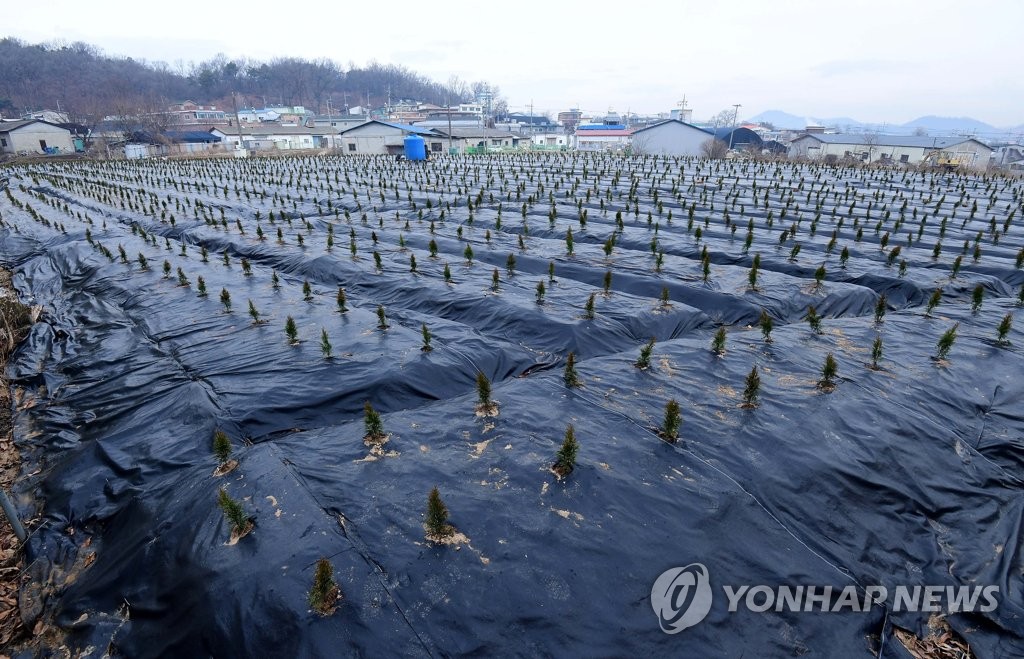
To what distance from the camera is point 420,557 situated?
3.34m

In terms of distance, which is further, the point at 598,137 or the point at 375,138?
the point at 598,137

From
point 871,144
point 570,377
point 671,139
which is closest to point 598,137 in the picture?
point 671,139

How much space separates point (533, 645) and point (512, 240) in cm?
1012

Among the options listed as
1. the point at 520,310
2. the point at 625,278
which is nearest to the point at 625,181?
the point at 625,278

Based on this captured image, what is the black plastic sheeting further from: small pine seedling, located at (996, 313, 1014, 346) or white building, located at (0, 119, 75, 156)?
white building, located at (0, 119, 75, 156)

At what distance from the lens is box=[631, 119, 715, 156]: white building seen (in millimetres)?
52906

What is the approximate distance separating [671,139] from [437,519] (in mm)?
58216

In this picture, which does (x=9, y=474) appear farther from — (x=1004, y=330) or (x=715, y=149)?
(x=715, y=149)

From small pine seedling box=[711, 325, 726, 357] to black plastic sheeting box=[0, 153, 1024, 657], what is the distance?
0.38ft

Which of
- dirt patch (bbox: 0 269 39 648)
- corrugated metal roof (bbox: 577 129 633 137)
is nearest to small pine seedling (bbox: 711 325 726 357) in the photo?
dirt patch (bbox: 0 269 39 648)

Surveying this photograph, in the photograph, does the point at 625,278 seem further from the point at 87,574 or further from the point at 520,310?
the point at 87,574

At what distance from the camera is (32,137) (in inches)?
2130

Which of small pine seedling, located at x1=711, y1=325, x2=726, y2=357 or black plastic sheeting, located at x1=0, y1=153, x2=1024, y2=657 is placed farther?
small pine seedling, located at x1=711, y1=325, x2=726, y2=357

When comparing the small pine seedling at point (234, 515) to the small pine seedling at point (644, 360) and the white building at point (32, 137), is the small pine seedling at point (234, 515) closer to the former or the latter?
the small pine seedling at point (644, 360)
